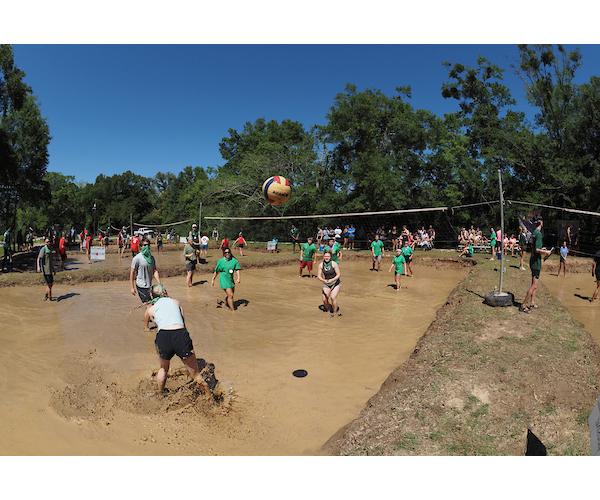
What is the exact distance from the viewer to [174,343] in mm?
5535

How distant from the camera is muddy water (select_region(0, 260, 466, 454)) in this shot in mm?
4875

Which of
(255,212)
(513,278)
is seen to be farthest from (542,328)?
(255,212)

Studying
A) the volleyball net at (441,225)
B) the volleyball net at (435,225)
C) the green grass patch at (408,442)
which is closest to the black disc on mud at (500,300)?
the green grass patch at (408,442)

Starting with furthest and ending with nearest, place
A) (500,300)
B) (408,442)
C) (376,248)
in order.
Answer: (376,248) < (500,300) < (408,442)

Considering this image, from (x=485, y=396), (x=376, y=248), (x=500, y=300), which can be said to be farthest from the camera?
(x=376, y=248)

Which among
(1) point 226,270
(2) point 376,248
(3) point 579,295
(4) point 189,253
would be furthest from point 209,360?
(3) point 579,295

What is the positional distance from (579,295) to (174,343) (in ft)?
41.1

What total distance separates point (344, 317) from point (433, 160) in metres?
21.4

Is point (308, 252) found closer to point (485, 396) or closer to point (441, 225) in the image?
point (485, 396)

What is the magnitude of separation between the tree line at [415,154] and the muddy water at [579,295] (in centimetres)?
835

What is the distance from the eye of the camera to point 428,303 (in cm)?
1214

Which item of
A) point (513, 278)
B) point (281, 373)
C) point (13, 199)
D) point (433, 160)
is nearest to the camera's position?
point (281, 373)

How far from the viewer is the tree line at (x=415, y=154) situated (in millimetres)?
22516

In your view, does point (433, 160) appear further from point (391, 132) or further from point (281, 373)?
point (281, 373)
